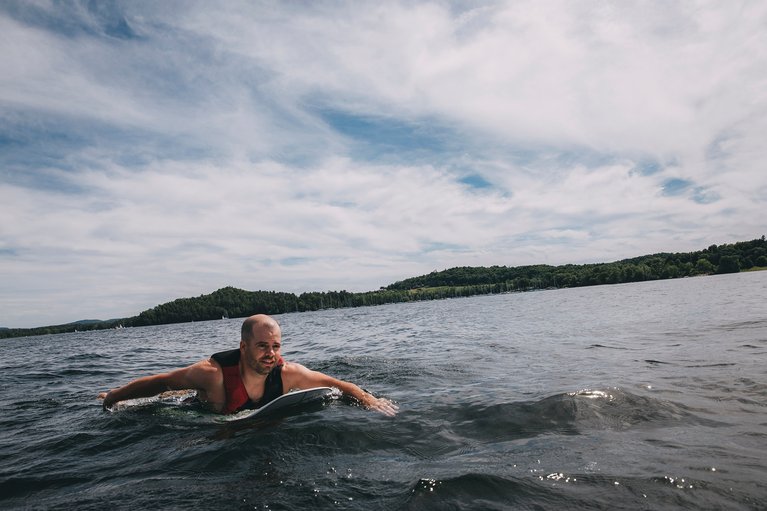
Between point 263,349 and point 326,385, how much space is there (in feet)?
6.46

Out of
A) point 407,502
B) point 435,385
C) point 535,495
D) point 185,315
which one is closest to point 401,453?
point 407,502

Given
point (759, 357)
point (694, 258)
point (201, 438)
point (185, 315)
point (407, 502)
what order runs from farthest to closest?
point (185, 315) < point (694, 258) < point (759, 357) < point (201, 438) < point (407, 502)

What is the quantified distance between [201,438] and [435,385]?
5311mm

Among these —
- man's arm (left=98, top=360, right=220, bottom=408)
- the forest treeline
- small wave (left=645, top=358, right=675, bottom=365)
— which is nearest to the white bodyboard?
man's arm (left=98, top=360, right=220, bottom=408)

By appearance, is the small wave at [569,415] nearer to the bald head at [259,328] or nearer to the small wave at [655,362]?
the bald head at [259,328]

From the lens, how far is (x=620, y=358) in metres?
11.7

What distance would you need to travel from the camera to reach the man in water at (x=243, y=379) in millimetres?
7137

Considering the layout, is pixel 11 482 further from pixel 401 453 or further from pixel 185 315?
pixel 185 315

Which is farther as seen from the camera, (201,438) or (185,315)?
(185,315)

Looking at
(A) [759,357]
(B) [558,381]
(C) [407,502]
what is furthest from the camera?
Result: (A) [759,357]

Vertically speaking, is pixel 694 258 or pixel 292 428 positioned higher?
pixel 694 258

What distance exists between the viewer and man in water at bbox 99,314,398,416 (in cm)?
714

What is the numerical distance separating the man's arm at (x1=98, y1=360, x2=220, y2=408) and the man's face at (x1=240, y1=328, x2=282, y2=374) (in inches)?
31.2

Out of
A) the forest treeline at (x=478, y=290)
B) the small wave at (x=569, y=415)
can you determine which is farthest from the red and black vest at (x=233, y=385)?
the forest treeline at (x=478, y=290)
